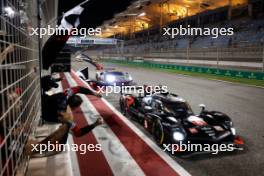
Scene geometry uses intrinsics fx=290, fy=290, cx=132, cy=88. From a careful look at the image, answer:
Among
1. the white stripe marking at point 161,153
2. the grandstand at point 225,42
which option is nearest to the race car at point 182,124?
the white stripe marking at point 161,153

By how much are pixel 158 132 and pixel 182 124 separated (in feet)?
1.73

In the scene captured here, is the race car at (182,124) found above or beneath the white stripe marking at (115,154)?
above

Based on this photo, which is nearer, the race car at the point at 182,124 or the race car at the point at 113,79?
the race car at the point at 182,124

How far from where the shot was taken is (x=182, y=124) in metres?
5.32

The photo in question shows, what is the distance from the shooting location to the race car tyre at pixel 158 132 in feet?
17.7

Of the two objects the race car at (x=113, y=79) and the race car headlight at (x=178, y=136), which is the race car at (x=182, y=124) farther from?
the race car at (x=113, y=79)

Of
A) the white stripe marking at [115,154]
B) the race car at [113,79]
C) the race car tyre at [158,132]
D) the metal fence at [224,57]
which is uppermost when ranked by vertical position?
the metal fence at [224,57]

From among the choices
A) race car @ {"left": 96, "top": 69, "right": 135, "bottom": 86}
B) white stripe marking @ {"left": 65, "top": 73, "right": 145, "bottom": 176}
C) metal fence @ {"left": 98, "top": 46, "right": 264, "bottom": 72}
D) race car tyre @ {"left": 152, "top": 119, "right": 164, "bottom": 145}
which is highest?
metal fence @ {"left": 98, "top": 46, "right": 264, "bottom": 72}

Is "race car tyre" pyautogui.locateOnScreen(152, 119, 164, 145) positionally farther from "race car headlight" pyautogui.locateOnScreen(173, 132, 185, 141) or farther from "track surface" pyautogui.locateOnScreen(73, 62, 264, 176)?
"track surface" pyautogui.locateOnScreen(73, 62, 264, 176)

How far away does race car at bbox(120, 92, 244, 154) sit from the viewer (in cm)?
505

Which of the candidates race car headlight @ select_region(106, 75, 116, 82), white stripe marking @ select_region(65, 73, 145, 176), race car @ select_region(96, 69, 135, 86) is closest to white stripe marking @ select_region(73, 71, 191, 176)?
white stripe marking @ select_region(65, 73, 145, 176)

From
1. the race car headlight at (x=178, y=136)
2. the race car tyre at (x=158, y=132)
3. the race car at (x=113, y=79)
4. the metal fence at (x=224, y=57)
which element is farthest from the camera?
the metal fence at (x=224, y=57)

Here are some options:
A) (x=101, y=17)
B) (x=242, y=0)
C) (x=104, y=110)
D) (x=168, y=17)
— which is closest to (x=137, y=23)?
(x=101, y=17)

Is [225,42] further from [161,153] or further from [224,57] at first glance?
[161,153]
